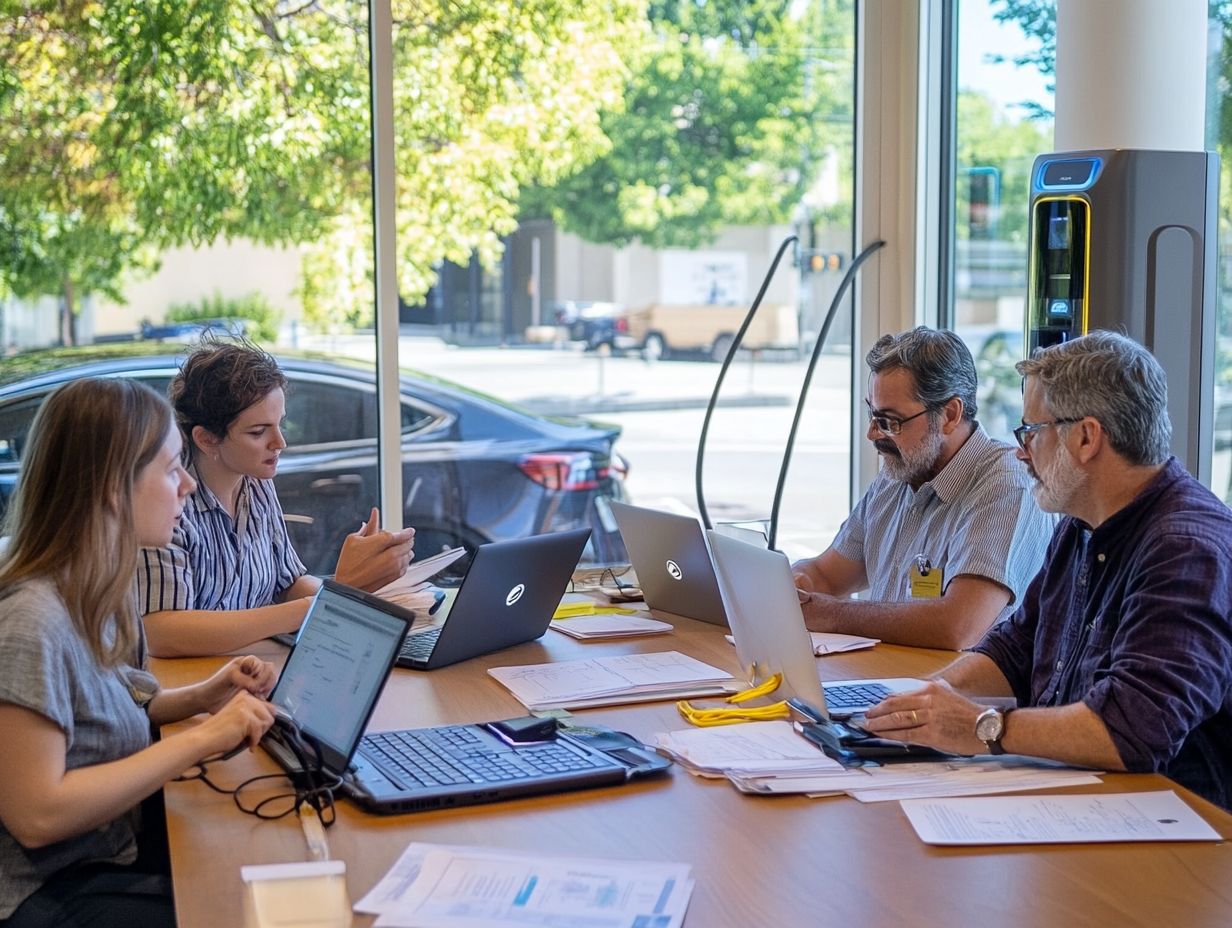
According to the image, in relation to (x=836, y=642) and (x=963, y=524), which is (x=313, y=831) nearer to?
(x=836, y=642)

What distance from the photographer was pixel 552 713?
7.16 feet

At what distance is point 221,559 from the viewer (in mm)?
2814

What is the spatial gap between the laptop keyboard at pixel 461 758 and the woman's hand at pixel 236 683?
206 millimetres

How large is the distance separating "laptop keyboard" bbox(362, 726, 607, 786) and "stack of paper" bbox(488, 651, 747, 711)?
0.82ft

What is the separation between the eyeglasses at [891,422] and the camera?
3072 mm

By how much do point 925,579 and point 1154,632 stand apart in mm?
1087

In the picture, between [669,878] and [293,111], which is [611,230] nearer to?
[293,111]

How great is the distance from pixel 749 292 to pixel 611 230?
501 millimetres

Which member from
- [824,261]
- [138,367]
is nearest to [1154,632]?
[824,261]

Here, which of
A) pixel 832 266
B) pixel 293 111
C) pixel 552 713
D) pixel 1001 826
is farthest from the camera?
pixel 832 266

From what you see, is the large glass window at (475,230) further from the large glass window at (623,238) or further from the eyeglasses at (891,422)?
the eyeglasses at (891,422)

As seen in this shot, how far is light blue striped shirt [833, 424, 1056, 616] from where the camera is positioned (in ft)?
9.41

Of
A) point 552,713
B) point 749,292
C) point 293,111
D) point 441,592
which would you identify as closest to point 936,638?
point 552,713

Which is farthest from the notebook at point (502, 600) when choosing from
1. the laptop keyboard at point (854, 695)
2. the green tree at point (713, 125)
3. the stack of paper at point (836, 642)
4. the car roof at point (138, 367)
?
the green tree at point (713, 125)
